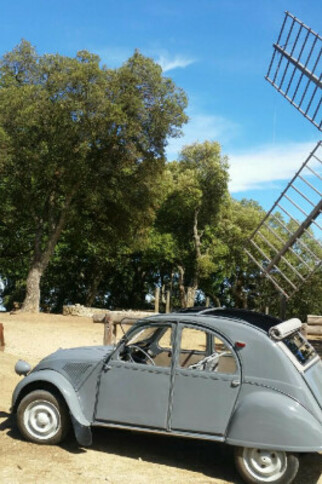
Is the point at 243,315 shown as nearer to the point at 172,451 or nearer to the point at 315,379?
the point at 315,379

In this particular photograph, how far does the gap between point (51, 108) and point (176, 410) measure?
2338cm

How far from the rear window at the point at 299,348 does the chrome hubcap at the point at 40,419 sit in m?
3.01

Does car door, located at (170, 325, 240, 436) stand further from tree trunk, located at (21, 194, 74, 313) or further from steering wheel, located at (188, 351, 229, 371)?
tree trunk, located at (21, 194, 74, 313)

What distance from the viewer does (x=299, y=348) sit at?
6.10 meters

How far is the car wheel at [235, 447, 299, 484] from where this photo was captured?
5320mm

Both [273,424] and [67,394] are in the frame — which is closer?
[273,424]

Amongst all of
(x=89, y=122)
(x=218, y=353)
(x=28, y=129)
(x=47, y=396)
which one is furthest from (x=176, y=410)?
(x=28, y=129)

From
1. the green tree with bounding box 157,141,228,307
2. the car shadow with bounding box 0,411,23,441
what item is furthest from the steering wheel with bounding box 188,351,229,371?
the green tree with bounding box 157,141,228,307

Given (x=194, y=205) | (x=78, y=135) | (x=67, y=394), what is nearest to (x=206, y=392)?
(x=67, y=394)

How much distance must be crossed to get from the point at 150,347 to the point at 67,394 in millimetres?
1223

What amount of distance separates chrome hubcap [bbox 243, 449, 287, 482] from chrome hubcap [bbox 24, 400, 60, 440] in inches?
95.9

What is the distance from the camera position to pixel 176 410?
575 centimetres

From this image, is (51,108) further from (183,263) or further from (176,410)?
(176,410)

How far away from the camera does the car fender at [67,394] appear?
5988mm
